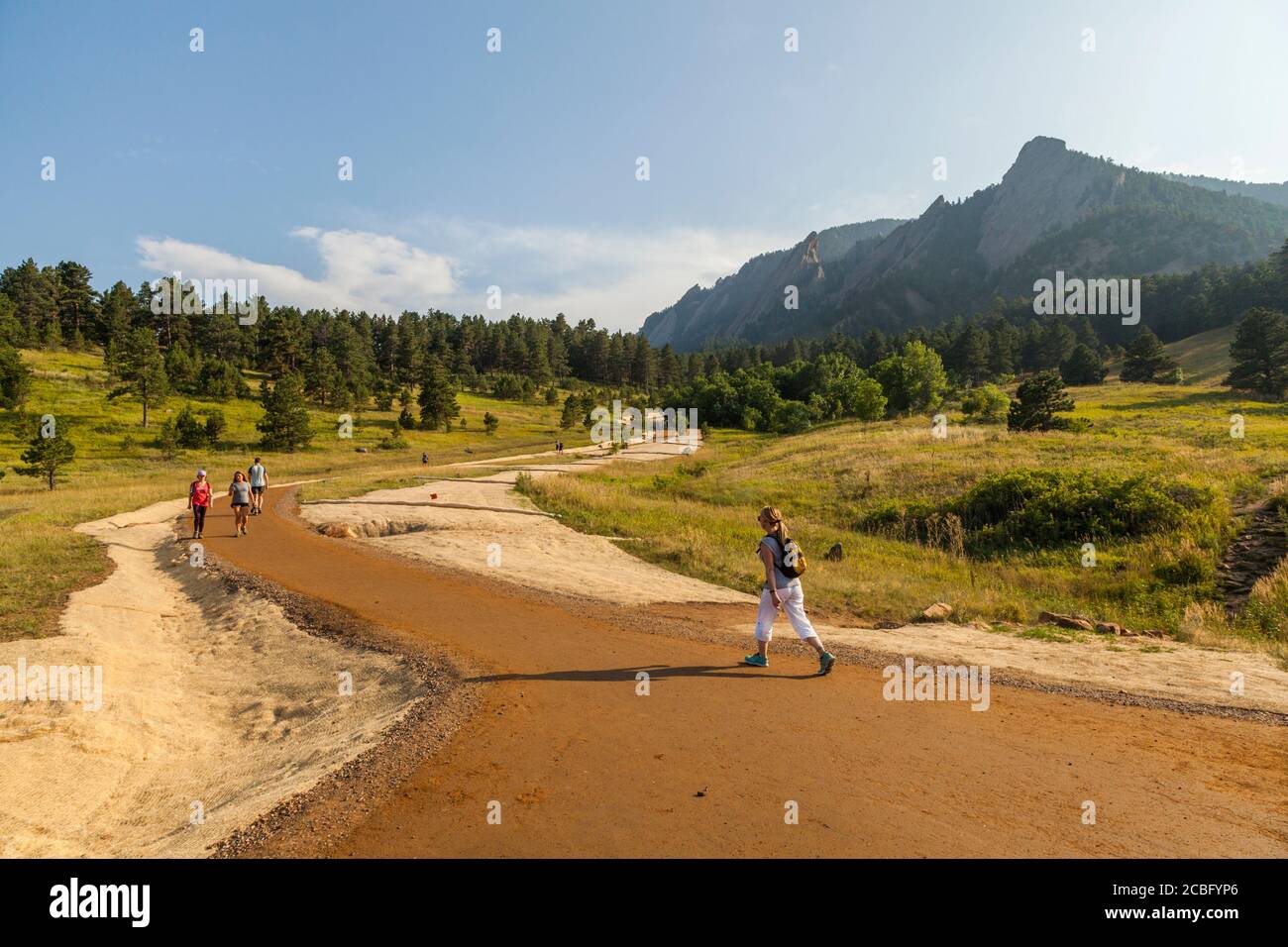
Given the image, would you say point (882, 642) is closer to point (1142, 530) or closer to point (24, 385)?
point (1142, 530)

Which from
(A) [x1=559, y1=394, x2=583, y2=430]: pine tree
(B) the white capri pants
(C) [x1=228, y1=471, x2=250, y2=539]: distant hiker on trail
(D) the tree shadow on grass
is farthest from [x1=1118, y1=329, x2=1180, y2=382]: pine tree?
(C) [x1=228, y1=471, x2=250, y2=539]: distant hiker on trail

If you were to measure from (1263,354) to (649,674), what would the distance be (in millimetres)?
82201

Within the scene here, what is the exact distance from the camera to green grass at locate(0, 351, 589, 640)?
15180 millimetres

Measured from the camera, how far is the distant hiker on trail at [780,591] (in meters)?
8.85

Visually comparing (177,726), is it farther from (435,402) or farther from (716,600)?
(435,402)

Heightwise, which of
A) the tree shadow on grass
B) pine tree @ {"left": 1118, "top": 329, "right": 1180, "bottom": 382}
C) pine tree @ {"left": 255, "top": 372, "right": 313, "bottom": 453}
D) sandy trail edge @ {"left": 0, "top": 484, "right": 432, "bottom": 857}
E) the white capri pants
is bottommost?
sandy trail edge @ {"left": 0, "top": 484, "right": 432, "bottom": 857}

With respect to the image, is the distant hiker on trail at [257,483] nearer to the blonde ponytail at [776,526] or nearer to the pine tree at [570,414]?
the blonde ponytail at [776,526]

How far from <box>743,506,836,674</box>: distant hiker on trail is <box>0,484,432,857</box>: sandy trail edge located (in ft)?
16.2

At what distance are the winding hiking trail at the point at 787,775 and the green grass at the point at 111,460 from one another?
32.1 ft

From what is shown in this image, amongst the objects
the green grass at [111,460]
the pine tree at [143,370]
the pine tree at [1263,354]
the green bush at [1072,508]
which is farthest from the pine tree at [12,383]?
the pine tree at [1263,354]

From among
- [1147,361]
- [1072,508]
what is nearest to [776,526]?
[1072,508]

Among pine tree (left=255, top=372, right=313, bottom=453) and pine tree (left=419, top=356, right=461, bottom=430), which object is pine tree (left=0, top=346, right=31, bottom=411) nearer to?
pine tree (left=255, top=372, right=313, bottom=453)

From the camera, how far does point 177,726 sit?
26.2 ft
